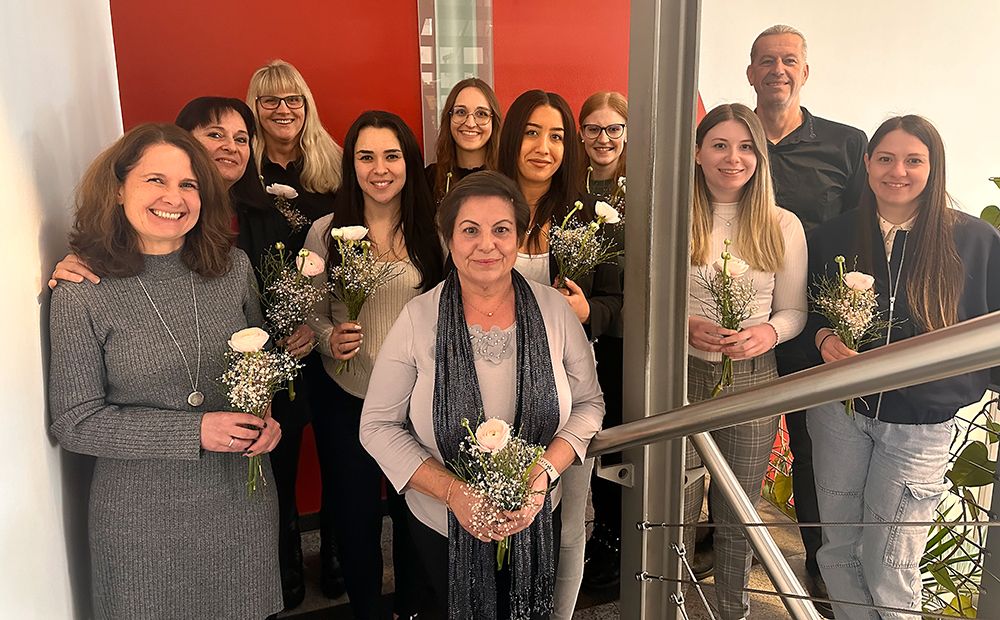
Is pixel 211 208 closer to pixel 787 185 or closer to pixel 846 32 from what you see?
pixel 787 185

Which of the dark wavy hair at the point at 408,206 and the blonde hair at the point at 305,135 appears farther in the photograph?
the blonde hair at the point at 305,135

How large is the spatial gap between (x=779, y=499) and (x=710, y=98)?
1.11 metres

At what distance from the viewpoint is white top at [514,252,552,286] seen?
2.53 m

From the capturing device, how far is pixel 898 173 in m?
1.65

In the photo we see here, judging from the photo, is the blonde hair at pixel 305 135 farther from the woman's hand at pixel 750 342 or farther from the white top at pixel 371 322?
the woman's hand at pixel 750 342

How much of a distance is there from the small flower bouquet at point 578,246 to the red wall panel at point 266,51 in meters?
1.61

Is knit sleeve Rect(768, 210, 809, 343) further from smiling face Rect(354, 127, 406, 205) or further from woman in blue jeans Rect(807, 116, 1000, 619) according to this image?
smiling face Rect(354, 127, 406, 205)

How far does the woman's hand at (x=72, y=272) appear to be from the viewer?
1.84 meters

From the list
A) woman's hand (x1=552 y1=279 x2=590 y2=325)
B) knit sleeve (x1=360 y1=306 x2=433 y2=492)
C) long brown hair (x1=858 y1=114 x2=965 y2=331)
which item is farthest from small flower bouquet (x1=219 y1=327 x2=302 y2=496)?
long brown hair (x1=858 y1=114 x2=965 y2=331)

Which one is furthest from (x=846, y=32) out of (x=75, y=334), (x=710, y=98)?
(x=75, y=334)

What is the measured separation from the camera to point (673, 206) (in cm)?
198

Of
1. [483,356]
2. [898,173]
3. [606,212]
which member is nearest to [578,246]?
[606,212]

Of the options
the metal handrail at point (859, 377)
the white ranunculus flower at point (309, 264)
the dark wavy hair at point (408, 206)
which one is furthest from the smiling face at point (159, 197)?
the metal handrail at point (859, 377)

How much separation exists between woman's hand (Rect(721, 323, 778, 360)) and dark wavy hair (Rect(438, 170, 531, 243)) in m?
0.68
